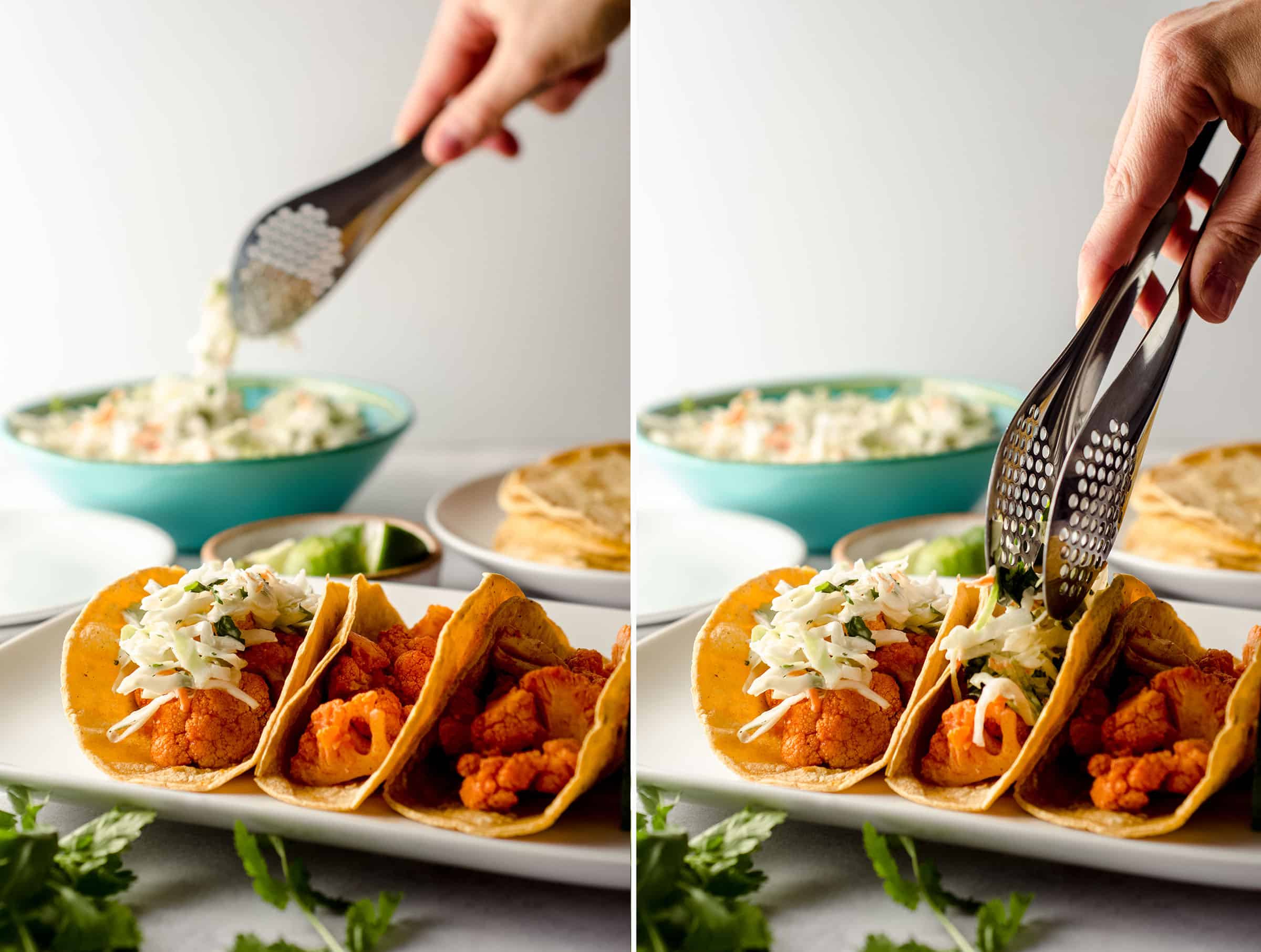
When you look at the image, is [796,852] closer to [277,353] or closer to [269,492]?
[269,492]

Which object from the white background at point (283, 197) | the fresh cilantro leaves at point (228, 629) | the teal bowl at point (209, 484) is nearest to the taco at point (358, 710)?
the fresh cilantro leaves at point (228, 629)

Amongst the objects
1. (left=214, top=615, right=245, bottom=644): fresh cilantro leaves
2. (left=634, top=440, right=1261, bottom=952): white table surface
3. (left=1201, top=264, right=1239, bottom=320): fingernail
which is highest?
(left=1201, top=264, right=1239, bottom=320): fingernail

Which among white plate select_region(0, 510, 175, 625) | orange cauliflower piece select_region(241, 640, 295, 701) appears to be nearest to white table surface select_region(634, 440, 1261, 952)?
orange cauliflower piece select_region(241, 640, 295, 701)

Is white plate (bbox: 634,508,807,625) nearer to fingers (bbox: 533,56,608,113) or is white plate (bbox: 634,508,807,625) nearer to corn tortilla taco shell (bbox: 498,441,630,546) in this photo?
corn tortilla taco shell (bbox: 498,441,630,546)

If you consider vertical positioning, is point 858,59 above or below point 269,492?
above

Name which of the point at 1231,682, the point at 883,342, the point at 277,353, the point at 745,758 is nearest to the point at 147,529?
the point at 745,758

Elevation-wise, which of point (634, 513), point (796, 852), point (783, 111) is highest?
point (783, 111)
